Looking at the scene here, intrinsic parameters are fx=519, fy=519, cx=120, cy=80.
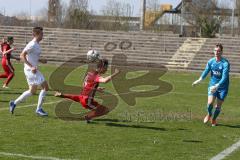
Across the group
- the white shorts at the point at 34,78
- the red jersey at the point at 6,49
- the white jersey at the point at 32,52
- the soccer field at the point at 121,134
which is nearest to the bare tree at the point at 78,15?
the red jersey at the point at 6,49

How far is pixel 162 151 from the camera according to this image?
848cm

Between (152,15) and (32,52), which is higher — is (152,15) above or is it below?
above

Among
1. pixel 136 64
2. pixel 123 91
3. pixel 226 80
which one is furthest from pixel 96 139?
pixel 136 64

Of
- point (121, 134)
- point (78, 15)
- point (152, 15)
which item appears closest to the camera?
point (121, 134)

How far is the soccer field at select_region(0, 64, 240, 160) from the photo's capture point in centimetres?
817

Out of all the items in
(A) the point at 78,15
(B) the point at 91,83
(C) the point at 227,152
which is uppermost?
(A) the point at 78,15

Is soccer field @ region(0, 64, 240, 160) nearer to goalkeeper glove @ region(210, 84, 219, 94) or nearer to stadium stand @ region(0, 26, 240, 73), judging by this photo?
goalkeeper glove @ region(210, 84, 219, 94)

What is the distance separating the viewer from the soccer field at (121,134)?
322 inches

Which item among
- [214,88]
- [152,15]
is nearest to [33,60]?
[214,88]

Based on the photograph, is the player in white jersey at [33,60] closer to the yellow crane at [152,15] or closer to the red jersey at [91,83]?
the red jersey at [91,83]

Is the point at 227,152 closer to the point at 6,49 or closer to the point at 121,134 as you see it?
the point at 121,134

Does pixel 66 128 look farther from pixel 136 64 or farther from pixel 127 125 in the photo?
pixel 136 64

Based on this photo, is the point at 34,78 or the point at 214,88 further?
the point at 34,78

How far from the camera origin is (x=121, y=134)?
9.98 m
